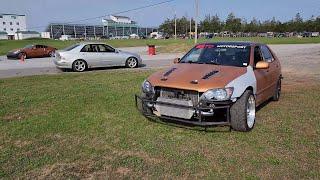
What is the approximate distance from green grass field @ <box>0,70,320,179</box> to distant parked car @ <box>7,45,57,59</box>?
21.5 metres

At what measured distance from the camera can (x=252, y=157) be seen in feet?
15.5

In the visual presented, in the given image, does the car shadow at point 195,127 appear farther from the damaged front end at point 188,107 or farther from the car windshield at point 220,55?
the car windshield at point 220,55

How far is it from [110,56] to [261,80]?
11.5 metres

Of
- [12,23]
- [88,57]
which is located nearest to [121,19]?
[12,23]

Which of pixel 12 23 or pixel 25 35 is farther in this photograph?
pixel 12 23

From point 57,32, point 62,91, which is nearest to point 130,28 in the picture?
point 57,32

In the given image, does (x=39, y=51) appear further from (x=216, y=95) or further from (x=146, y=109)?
(x=216, y=95)

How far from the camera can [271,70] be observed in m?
7.57

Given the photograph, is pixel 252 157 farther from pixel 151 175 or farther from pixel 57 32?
pixel 57 32

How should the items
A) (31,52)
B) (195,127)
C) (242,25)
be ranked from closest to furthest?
(195,127) < (31,52) < (242,25)

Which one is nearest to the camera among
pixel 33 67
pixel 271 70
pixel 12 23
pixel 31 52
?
pixel 271 70

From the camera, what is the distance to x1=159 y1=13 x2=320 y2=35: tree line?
114m

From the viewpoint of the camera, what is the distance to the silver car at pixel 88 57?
16.4 m

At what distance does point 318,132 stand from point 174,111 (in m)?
2.37
